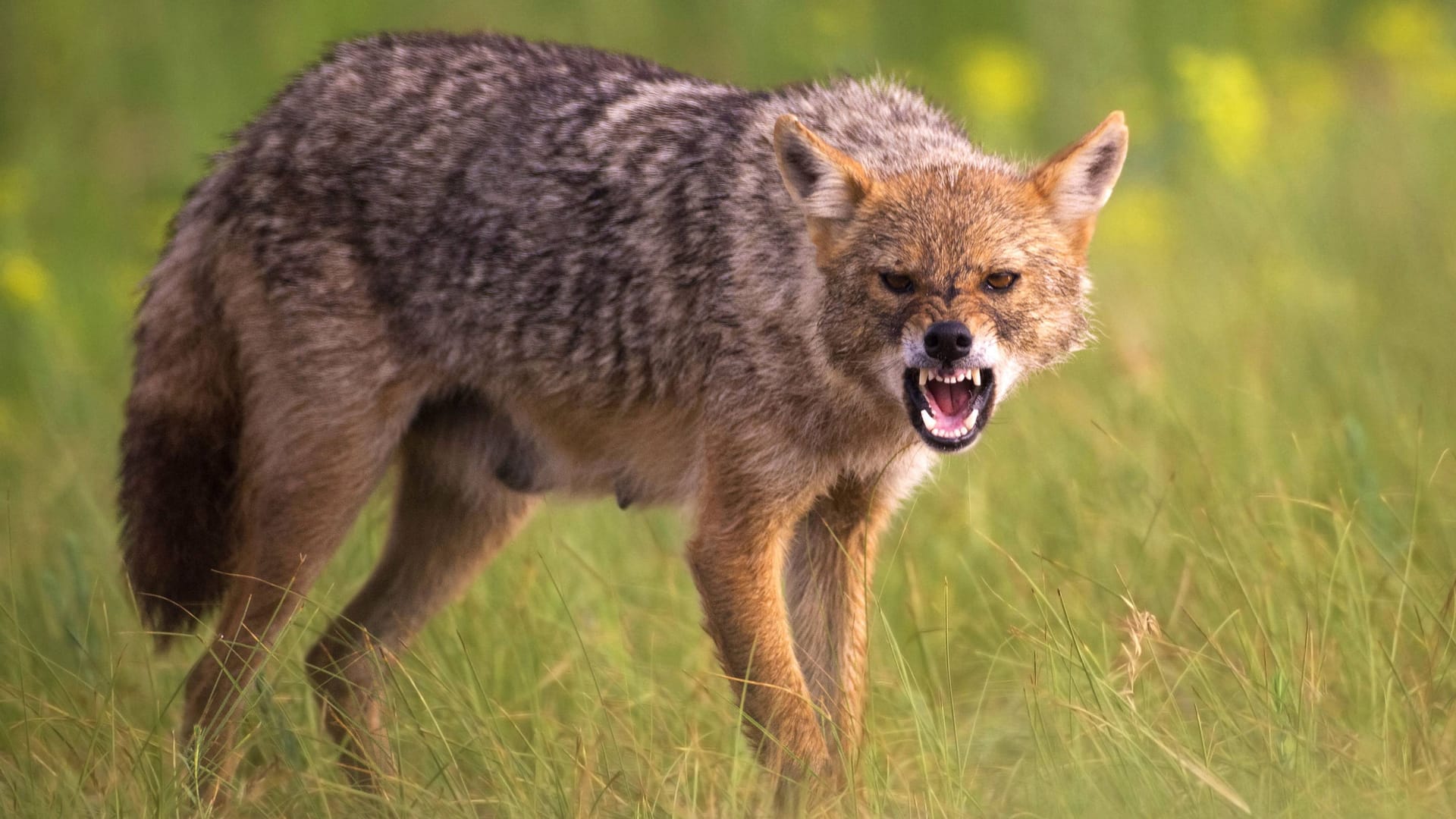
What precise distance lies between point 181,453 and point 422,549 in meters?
0.91

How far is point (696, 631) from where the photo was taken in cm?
590

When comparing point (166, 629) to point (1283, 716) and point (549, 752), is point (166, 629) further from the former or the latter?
point (1283, 716)

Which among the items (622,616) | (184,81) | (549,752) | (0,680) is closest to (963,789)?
(549,752)

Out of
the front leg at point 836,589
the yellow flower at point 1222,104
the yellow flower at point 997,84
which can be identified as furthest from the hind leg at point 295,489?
the yellow flower at point 997,84

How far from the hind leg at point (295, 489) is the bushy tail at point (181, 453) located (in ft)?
0.42

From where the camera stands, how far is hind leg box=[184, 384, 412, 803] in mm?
5254

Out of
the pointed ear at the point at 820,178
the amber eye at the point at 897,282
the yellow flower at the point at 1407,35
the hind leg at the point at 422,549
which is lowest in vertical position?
the hind leg at the point at 422,549

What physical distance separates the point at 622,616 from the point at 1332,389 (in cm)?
325

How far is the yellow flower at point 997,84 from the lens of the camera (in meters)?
11.0

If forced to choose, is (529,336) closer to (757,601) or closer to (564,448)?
(564,448)

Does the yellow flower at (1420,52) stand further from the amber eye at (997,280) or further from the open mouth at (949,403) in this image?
the open mouth at (949,403)

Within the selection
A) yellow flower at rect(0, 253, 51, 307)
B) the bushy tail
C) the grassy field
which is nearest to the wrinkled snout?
the grassy field

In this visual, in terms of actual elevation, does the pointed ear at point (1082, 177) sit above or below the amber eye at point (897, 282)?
above

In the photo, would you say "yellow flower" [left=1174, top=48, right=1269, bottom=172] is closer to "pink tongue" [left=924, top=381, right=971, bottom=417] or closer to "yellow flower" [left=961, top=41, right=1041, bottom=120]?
"yellow flower" [left=961, top=41, right=1041, bottom=120]
